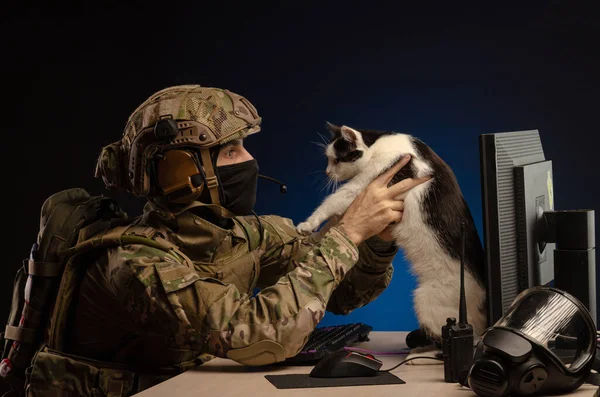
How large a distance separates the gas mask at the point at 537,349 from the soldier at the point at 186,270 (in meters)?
0.50

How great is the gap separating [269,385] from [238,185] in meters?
0.59

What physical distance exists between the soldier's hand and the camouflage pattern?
0.06m

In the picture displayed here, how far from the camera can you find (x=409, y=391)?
1672 millimetres

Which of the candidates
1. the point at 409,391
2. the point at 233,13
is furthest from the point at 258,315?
the point at 233,13

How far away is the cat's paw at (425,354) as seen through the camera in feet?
6.49

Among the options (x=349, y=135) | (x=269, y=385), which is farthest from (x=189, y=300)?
(x=349, y=135)

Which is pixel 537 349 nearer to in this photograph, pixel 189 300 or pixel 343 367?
pixel 343 367

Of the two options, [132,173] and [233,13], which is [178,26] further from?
[132,173]

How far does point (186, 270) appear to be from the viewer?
191 centimetres

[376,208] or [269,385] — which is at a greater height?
[376,208]

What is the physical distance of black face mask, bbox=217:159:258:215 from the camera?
2.07m

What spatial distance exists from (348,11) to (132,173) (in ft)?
6.00

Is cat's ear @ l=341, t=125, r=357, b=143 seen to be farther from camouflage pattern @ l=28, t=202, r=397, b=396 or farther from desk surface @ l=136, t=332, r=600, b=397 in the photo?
desk surface @ l=136, t=332, r=600, b=397

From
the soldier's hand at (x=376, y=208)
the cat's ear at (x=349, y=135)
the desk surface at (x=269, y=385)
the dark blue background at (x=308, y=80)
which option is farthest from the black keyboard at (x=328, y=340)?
the dark blue background at (x=308, y=80)
